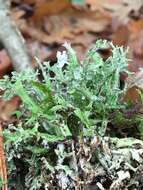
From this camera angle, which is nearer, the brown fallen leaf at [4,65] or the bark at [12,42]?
the bark at [12,42]

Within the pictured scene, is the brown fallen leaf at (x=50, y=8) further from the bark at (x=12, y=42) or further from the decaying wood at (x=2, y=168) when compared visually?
the decaying wood at (x=2, y=168)

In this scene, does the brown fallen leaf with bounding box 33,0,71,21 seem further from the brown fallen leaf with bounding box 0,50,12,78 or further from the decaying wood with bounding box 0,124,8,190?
the decaying wood with bounding box 0,124,8,190

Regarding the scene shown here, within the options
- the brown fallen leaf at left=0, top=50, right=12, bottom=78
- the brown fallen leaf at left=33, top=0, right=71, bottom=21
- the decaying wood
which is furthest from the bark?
the decaying wood

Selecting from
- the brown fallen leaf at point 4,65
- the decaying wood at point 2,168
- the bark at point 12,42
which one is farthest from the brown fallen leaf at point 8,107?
the decaying wood at point 2,168

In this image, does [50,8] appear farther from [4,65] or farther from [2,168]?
[2,168]

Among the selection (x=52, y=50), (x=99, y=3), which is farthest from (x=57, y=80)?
(x=99, y=3)

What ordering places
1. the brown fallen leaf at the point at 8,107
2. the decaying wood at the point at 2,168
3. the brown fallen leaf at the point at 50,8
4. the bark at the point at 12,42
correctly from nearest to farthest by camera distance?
the decaying wood at the point at 2,168
the bark at the point at 12,42
the brown fallen leaf at the point at 8,107
the brown fallen leaf at the point at 50,8

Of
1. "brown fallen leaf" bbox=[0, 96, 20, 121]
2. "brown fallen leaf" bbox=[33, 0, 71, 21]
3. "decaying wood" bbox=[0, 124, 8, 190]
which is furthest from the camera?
"brown fallen leaf" bbox=[33, 0, 71, 21]

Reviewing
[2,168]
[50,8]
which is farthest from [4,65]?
[2,168]

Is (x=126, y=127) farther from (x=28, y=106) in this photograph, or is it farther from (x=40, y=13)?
(x=40, y=13)
